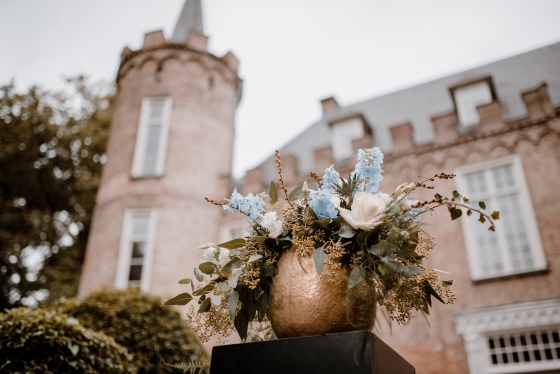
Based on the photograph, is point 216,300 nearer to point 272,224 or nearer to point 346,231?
point 272,224

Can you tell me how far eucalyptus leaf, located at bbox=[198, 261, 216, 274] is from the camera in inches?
91.0

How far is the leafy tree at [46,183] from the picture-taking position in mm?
18234

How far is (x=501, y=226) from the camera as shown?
36.8 ft

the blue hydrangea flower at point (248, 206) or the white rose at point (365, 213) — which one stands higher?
the blue hydrangea flower at point (248, 206)

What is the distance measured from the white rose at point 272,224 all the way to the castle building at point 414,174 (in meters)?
7.67

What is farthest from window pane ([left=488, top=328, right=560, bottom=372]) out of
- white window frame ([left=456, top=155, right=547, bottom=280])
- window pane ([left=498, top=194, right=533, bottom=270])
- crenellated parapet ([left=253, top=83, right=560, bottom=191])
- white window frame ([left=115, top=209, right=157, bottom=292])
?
white window frame ([left=115, top=209, right=157, bottom=292])

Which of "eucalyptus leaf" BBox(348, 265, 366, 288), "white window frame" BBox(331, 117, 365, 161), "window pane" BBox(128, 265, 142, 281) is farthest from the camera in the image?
"white window frame" BBox(331, 117, 365, 161)

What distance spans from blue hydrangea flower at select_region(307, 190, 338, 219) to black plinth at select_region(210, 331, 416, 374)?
1.94ft

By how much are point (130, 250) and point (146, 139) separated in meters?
3.58

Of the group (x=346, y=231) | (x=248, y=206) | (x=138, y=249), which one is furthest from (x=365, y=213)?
(x=138, y=249)

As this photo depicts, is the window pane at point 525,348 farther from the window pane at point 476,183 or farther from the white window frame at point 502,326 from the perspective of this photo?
the window pane at point 476,183

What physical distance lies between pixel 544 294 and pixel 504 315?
0.93m

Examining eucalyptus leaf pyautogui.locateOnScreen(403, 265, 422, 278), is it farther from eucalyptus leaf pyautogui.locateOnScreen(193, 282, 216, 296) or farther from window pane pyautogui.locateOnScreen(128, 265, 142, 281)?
window pane pyautogui.locateOnScreen(128, 265, 142, 281)

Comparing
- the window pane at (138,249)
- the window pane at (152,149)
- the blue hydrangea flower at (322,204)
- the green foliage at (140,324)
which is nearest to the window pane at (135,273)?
the window pane at (138,249)
